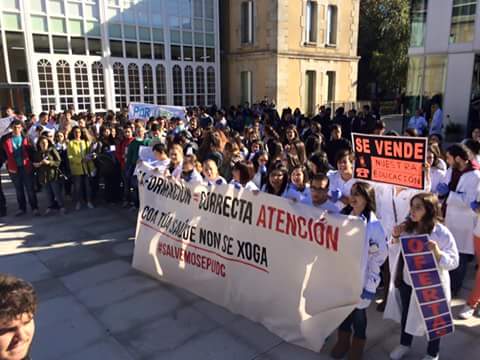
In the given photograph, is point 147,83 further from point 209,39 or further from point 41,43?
point 41,43

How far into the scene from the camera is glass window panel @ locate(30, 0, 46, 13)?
15.4 metres

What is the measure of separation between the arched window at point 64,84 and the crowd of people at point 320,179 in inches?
208

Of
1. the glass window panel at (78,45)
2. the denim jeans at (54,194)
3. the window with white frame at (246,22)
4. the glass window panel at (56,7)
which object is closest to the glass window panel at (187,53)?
the window with white frame at (246,22)

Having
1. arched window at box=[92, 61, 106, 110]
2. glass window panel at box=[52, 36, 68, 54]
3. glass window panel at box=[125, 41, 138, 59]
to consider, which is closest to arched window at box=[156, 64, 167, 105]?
glass window panel at box=[125, 41, 138, 59]

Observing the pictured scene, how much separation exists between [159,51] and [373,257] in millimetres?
17973

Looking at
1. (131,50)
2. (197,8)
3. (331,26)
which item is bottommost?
(131,50)

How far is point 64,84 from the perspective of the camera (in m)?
16.8

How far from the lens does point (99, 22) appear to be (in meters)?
17.1

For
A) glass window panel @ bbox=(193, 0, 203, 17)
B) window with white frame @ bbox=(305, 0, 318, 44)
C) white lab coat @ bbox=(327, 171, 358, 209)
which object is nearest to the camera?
white lab coat @ bbox=(327, 171, 358, 209)

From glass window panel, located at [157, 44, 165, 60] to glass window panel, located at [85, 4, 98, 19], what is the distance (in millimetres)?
3021

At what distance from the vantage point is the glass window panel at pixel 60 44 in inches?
637

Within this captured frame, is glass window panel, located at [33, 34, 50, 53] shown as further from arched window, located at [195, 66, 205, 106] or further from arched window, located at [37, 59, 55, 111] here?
arched window, located at [195, 66, 205, 106]

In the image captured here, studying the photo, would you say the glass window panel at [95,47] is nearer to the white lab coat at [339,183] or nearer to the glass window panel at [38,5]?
the glass window panel at [38,5]

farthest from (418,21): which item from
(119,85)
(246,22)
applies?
(119,85)
